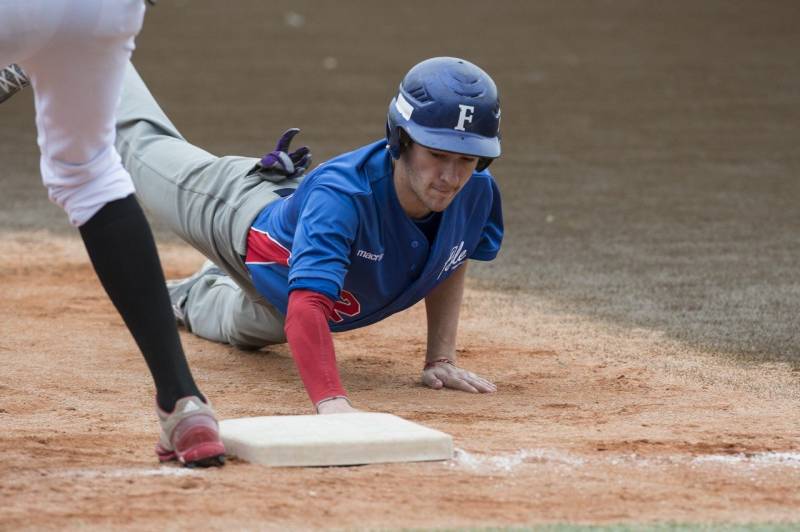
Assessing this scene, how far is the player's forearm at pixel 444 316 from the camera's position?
12.6 ft

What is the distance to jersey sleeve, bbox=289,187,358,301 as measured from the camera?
3.26m

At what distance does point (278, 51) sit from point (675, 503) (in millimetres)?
10060

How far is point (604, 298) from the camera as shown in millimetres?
5039

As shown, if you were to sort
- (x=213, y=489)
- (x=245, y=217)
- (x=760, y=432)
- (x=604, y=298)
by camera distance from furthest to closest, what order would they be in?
1. (x=604, y=298)
2. (x=245, y=217)
3. (x=760, y=432)
4. (x=213, y=489)

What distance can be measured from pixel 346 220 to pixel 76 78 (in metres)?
1.08

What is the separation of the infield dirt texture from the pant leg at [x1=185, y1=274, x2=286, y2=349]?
0.22ft

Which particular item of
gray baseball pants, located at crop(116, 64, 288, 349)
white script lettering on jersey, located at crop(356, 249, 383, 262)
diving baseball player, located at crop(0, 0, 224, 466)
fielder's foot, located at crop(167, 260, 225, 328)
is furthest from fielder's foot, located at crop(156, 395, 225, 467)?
fielder's foot, located at crop(167, 260, 225, 328)

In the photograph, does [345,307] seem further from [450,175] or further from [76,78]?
[76,78]

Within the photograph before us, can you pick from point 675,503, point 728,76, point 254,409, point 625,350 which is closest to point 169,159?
point 254,409

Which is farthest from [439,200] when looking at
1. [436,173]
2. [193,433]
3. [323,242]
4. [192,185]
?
[192,185]

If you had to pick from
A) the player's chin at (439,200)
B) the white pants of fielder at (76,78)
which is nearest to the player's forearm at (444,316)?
the player's chin at (439,200)

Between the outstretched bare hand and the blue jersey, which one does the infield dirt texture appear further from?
the blue jersey

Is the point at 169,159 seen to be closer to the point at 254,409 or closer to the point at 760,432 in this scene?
the point at 254,409

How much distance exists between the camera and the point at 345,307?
372cm
